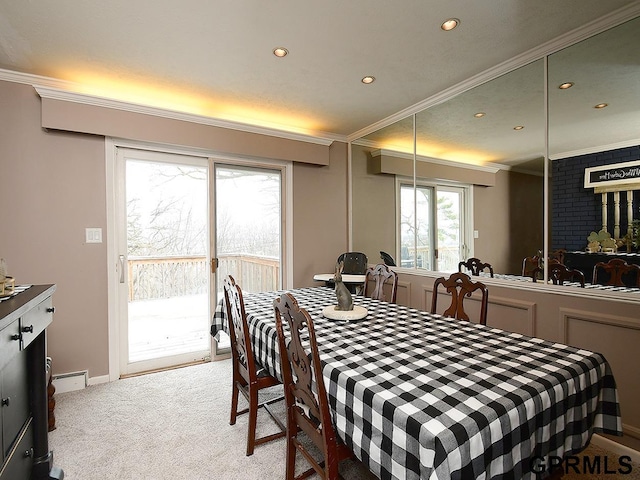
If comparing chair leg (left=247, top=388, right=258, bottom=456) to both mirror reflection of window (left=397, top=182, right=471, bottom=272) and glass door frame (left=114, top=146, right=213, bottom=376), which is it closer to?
glass door frame (left=114, top=146, right=213, bottom=376)

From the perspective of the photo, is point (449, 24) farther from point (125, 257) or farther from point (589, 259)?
point (125, 257)

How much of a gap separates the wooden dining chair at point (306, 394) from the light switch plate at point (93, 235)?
7.21 feet

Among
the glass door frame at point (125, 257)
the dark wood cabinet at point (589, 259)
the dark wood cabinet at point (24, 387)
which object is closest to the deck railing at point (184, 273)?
the glass door frame at point (125, 257)

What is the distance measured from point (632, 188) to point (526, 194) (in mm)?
610

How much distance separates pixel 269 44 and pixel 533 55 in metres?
1.85

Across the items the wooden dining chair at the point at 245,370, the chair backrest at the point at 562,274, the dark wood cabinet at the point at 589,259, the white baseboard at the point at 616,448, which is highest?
the dark wood cabinet at the point at 589,259

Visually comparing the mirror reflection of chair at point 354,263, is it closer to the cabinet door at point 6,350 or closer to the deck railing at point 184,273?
the deck railing at point 184,273

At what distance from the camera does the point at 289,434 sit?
60.5 inches

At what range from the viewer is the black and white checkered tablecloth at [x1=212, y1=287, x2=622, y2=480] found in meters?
0.90

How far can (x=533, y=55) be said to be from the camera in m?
2.31

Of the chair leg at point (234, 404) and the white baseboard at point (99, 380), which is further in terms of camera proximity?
the white baseboard at point (99, 380)

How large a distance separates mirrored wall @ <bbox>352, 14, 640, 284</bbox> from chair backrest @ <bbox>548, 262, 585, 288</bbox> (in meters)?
0.14

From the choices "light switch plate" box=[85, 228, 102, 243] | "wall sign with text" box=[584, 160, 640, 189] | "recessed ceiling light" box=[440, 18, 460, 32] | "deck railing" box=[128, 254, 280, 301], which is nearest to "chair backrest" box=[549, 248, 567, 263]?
"wall sign with text" box=[584, 160, 640, 189]

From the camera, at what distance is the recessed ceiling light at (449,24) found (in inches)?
78.0
